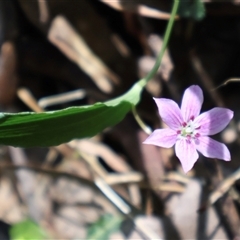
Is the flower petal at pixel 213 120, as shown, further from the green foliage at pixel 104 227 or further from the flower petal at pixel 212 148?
the green foliage at pixel 104 227

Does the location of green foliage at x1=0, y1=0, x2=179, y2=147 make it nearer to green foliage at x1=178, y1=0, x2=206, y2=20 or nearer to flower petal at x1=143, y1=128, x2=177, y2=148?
flower petal at x1=143, y1=128, x2=177, y2=148

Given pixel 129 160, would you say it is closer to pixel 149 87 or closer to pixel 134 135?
pixel 134 135

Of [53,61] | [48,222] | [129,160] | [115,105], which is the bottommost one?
[48,222]

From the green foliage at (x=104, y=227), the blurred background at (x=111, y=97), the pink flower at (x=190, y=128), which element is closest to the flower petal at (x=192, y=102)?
the pink flower at (x=190, y=128)

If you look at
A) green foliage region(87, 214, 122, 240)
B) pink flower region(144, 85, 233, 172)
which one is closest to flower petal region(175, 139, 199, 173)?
pink flower region(144, 85, 233, 172)

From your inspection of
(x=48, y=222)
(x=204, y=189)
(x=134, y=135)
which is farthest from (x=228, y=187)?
(x=48, y=222)

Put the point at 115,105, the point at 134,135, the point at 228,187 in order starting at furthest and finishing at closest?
the point at 134,135 → the point at 228,187 → the point at 115,105
